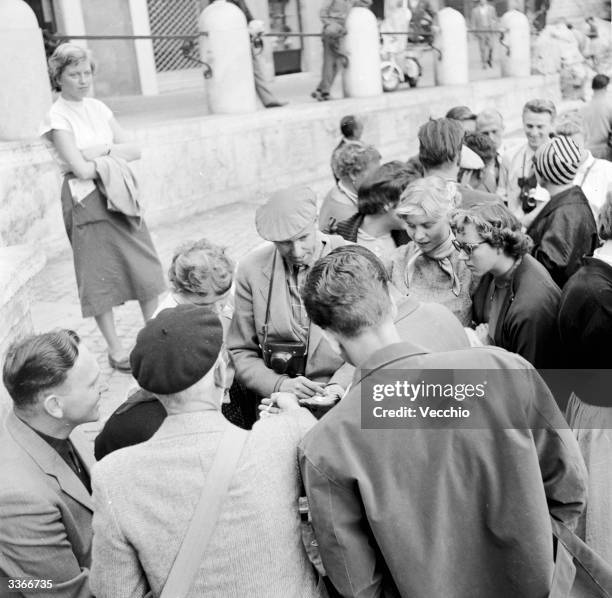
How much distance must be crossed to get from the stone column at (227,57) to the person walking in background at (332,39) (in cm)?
216

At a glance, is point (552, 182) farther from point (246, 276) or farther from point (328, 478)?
point (328, 478)

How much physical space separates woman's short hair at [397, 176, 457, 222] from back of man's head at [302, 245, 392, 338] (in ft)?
4.32

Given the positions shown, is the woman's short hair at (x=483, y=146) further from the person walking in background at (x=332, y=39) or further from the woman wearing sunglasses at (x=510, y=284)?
the person walking in background at (x=332, y=39)

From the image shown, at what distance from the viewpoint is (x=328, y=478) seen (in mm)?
1946

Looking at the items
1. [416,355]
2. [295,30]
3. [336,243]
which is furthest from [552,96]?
[416,355]

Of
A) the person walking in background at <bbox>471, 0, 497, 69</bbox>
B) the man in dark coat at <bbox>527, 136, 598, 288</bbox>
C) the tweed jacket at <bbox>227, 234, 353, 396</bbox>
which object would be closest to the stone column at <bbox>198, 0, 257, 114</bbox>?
the man in dark coat at <bbox>527, 136, 598, 288</bbox>

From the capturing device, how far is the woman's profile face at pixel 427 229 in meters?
3.57

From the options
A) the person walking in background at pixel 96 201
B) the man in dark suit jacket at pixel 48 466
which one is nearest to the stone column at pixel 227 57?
the person walking in background at pixel 96 201

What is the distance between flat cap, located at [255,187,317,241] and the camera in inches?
129

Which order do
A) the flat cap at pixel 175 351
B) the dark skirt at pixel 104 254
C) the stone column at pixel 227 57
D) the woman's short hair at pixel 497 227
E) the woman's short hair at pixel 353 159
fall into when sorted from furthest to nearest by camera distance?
1. the stone column at pixel 227 57
2. the dark skirt at pixel 104 254
3. the woman's short hair at pixel 353 159
4. the woman's short hair at pixel 497 227
5. the flat cap at pixel 175 351

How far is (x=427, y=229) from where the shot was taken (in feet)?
11.7

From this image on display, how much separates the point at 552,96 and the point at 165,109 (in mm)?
9487

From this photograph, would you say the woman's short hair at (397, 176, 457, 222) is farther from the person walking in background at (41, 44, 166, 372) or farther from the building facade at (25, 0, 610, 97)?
the building facade at (25, 0, 610, 97)

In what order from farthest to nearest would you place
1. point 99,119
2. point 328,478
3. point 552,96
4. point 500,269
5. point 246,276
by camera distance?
point 552,96
point 99,119
point 246,276
point 500,269
point 328,478
